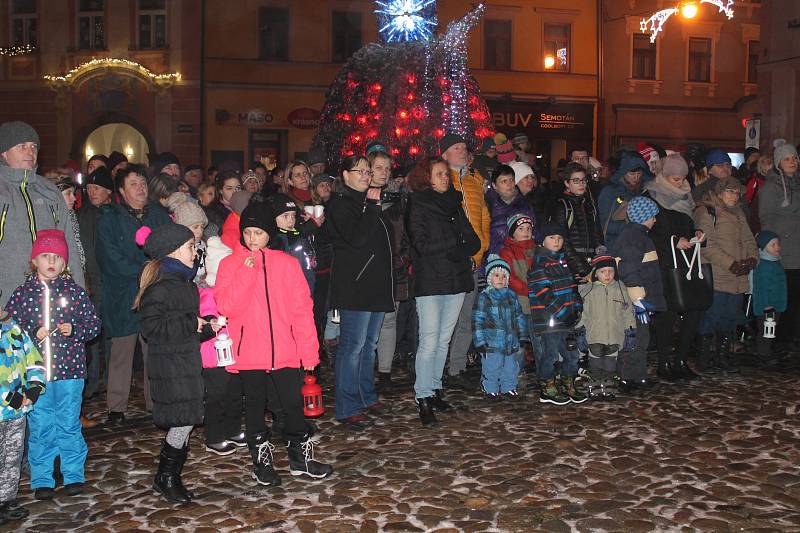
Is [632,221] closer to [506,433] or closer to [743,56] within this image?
[506,433]

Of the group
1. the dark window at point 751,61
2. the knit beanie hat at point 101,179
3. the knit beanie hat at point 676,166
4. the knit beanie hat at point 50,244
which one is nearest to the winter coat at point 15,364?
the knit beanie hat at point 50,244

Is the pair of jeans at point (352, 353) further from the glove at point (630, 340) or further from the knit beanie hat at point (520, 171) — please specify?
the knit beanie hat at point (520, 171)

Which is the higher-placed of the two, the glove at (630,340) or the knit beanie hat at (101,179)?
the knit beanie hat at (101,179)

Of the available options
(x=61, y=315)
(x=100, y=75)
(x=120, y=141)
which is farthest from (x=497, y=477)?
(x=120, y=141)

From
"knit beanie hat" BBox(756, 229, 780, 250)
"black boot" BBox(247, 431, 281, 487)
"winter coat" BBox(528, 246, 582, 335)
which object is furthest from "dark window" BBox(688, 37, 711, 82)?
"black boot" BBox(247, 431, 281, 487)

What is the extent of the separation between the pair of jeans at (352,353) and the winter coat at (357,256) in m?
0.12

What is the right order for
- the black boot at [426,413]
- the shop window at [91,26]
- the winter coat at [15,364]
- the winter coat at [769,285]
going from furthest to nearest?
the shop window at [91,26] < the winter coat at [769,285] < the black boot at [426,413] < the winter coat at [15,364]

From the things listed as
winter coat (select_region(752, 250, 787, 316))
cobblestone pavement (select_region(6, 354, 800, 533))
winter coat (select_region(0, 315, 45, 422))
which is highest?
winter coat (select_region(752, 250, 787, 316))

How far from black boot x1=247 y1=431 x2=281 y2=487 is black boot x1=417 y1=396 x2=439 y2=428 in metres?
1.74

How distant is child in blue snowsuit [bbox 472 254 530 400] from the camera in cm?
827

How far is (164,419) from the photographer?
555 centimetres

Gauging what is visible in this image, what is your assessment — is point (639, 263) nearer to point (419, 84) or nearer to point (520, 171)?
point (520, 171)

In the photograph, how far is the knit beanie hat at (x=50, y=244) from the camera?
589 cm

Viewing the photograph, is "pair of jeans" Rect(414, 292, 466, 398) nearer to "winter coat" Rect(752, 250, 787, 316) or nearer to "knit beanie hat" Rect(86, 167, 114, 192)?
"knit beanie hat" Rect(86, 167, 114, 192)
